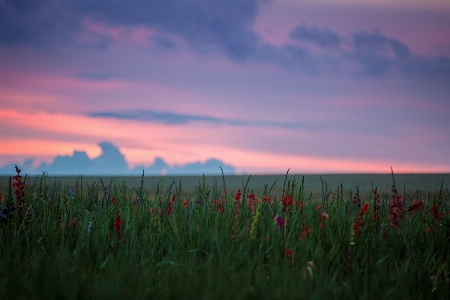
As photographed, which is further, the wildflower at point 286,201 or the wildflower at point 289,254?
the wildflower at point 286,201

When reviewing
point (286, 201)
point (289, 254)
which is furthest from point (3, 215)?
point (289, 254)

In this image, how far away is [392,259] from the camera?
4.06 meters

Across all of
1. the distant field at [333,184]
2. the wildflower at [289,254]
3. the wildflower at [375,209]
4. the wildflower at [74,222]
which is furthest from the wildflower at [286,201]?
the distant field at [333,184]

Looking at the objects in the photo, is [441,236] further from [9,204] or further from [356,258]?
[9,204]

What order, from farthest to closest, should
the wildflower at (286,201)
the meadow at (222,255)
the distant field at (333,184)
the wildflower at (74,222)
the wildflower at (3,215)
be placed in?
the distant field at (333,184), the wildflower at (3,215), the wildflower at (74,222), the wildflower at (286,201), the meadow at (222,255)

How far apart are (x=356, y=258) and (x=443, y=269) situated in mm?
715

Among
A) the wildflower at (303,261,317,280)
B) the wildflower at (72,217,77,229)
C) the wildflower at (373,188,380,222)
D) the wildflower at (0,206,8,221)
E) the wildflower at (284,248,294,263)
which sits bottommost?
the wildflower at (303,261,317,280)

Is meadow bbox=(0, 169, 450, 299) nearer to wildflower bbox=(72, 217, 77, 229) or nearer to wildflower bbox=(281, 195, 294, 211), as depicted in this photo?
wildflower bbox=(72, 217, 77, 229)

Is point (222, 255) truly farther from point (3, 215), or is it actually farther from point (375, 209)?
point (3, 215)

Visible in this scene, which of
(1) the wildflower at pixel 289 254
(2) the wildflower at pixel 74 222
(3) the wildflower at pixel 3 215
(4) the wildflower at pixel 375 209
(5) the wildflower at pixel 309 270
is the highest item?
(4) the wildflower at pixel 375 209

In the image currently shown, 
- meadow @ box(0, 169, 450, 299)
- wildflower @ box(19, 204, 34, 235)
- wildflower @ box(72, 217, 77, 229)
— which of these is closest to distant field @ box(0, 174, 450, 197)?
wildflower @ box(19, 204, 34, 235)

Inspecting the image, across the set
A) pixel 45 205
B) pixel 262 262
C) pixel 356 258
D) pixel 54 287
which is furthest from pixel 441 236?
pixel 45 205

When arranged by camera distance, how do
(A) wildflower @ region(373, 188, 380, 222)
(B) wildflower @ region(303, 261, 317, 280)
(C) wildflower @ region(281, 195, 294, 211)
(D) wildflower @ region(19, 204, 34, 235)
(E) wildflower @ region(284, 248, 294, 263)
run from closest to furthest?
1. (B) wildflower @ region(303, 261, 317, 280)
2. (E) wildflower @ region(284, 248, 294, 263)
3. (C) wildflower @ region(281, 195, 294, 211)
4. (A) wildflower @ region(373, 188, 380, 222)
5. (D) wildflower @ region(19, 204, 34, 235)

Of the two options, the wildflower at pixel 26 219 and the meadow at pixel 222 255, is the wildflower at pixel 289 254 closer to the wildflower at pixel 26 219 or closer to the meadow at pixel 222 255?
the meadow at pixel 222 255
